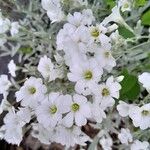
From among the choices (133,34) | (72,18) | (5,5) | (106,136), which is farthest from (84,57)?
(5,5)

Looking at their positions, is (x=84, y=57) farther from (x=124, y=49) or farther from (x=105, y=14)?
(x=105, y=14)

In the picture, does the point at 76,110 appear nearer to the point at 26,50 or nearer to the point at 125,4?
the point at 125,4

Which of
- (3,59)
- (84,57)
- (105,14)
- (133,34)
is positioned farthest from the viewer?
(3,59)

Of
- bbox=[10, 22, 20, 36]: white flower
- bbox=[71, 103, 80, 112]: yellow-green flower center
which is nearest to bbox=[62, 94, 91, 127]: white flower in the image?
bbox=[71, 103, 80, 112]: yellow-green flower center

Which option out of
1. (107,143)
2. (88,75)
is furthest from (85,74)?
(107,143)

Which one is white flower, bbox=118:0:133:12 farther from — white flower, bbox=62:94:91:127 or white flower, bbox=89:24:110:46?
white flower, bbox=62:94:91:127

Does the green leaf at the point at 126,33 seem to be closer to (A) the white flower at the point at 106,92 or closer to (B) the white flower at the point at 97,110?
(A) the white flower at the point at 106,92
